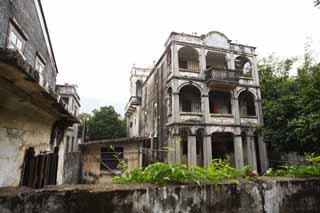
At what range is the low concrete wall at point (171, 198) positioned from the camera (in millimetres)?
1207

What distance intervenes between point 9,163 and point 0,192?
1.48m

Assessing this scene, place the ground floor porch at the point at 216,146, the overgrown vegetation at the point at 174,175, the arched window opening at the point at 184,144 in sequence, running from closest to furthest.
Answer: the overgrown vegetation at the point at 174,175 < the ground floor porch at the point at 216,146 < the arched window opening at the point at 184,144

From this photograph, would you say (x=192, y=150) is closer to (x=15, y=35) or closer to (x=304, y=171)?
(x=304, y=171)

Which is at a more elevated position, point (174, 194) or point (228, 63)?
point (228, 63)

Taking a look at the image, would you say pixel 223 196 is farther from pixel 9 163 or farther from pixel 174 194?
pixel 9 163

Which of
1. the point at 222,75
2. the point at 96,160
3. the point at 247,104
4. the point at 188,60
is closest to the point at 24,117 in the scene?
the point at 96,160

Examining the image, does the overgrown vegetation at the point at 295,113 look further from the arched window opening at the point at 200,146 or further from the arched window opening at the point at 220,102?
the arched window opening at the point at 200,146

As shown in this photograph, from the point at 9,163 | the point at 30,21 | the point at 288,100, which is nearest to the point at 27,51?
the point at 30,21

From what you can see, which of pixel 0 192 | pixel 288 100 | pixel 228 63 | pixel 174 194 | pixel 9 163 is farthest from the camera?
pixel 228 63

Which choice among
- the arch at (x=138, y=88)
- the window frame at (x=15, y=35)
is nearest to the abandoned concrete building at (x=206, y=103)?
the window frame at (x=15, y=35)

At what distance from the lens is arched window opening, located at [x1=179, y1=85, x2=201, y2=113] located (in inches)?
537

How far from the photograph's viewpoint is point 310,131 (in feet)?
28.7

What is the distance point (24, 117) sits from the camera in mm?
2590

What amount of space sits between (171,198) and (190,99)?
495 inches
